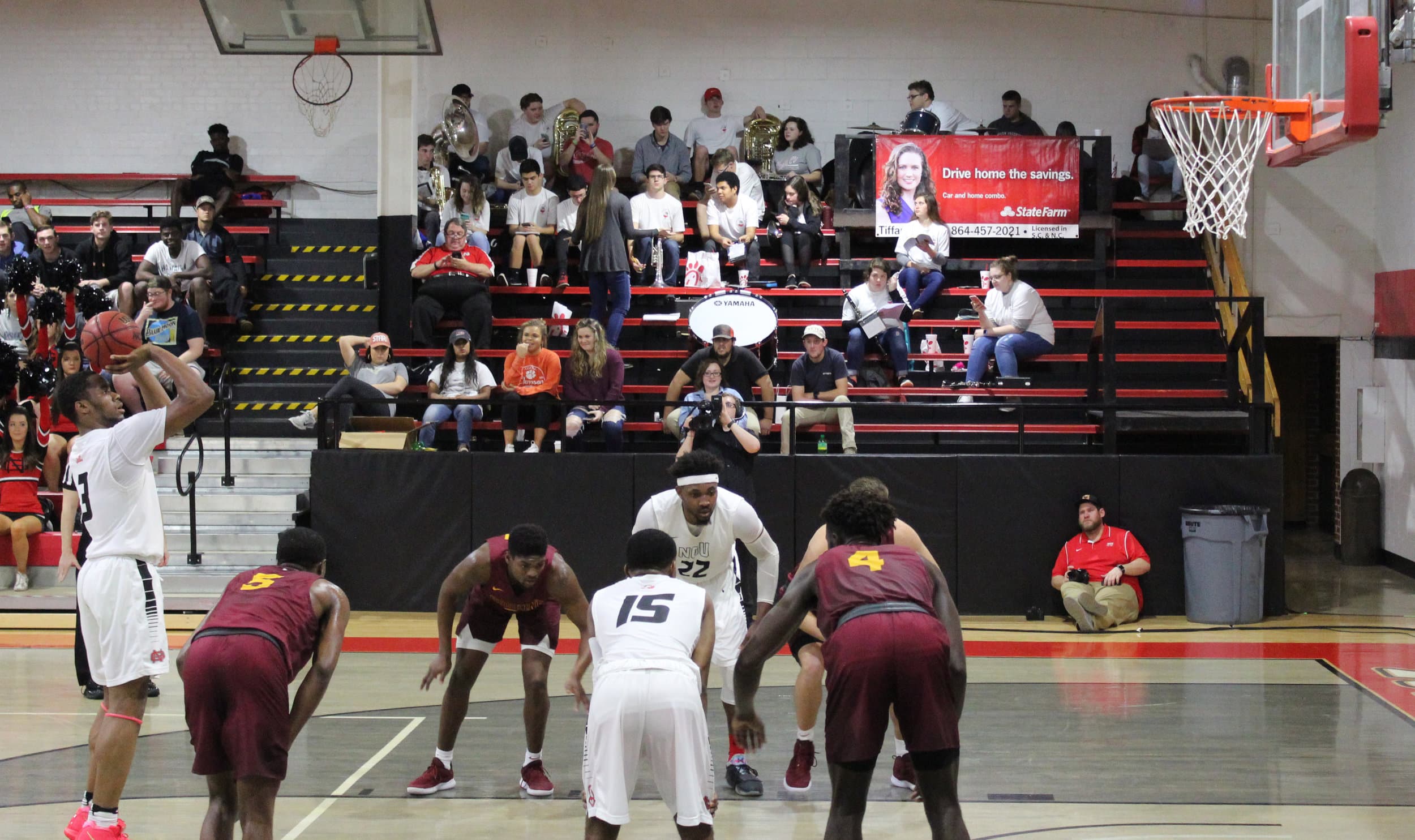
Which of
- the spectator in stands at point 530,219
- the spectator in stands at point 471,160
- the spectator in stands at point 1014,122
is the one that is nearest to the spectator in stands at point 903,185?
the spectator in stands at point 1014,122

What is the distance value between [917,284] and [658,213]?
298 cm

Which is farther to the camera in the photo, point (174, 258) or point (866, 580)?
point (174, 258)

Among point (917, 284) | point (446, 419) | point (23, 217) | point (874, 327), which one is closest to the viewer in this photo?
point (446, 419)

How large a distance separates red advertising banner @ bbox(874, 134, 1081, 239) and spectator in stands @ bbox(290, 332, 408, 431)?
585 cm

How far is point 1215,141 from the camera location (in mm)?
11055

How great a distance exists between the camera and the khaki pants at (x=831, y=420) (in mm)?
12523

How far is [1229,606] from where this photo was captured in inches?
464

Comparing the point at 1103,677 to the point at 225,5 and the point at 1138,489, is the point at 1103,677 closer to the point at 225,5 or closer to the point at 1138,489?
the point at 1138,489

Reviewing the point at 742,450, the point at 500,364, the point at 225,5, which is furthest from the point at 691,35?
the point at 742,450

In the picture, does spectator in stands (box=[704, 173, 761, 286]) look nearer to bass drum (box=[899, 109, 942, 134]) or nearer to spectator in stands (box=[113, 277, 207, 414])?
bass drum (box=[899, 109, 942, 134])

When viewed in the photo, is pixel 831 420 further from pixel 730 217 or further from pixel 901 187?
pixel 901 187

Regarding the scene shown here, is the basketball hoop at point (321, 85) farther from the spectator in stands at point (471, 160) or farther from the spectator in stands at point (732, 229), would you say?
the spectator in stands at point (732, 229)

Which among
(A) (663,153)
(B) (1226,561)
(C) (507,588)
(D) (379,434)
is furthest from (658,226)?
(C) (507,588)

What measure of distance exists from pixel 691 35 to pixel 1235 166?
32.9 feet
